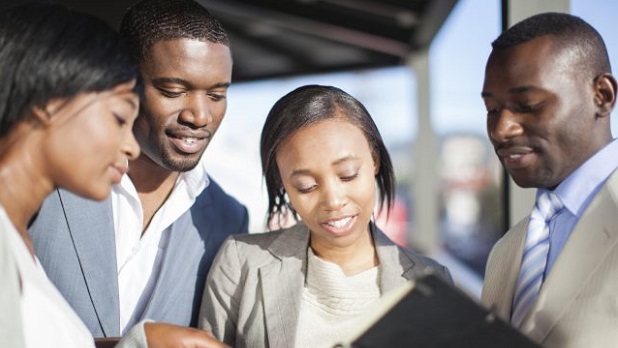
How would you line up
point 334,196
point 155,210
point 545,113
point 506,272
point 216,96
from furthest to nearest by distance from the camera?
point 155,210 < point 216,96 < point 334,196 < point 506,272 < point 545,113

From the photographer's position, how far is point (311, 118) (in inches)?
80.0

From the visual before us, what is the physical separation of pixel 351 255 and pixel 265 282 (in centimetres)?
24

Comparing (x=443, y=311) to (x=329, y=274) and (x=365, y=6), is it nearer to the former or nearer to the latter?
(x=329, y=274)

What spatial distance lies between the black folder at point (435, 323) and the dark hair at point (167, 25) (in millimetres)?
1096

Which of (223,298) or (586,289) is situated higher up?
(586,289)

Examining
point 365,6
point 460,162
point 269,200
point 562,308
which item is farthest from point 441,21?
point 562,308

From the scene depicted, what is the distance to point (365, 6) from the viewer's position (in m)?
6.30

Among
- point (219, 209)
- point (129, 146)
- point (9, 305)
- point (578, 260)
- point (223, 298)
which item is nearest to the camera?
point (9, 305)

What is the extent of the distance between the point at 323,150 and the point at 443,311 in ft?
2.42

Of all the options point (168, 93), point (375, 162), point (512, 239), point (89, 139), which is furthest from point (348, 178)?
point (89, 139)

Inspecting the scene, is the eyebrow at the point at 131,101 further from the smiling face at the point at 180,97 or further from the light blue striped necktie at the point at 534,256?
the light blue striped necktie at the point at 534,256

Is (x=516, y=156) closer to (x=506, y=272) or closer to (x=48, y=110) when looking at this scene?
(x=506, y=272)

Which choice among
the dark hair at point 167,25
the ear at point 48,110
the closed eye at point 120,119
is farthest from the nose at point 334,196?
the ear at point 48,110

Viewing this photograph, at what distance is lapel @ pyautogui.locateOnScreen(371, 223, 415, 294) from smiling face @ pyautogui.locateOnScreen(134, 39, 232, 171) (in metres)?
0.56
